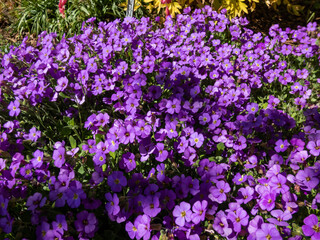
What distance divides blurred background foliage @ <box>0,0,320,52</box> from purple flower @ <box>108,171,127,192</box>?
284 cm

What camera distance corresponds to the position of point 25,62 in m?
2.49

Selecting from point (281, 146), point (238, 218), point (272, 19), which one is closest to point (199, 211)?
point (238, 218)

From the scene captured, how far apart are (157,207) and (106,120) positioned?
0.79m

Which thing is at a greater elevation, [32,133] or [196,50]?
[196,50]

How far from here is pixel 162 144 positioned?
1.67 meters

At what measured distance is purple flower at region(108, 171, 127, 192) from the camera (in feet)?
4.75

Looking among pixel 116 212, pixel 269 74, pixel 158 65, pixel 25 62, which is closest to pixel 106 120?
pixel 116 212

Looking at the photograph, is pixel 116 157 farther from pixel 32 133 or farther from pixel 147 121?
pixel 32 133

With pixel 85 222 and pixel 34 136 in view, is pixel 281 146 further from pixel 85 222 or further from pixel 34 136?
pixel 34 136

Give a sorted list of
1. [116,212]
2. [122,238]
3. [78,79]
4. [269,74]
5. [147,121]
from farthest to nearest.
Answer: [269,74] < [78,79] < [147,121] < [122,238] < [116,212]

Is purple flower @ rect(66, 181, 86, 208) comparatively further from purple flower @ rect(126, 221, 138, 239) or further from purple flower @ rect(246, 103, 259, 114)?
purple flower @ rect(246, 103, 259, 114)

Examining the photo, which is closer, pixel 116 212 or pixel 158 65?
pixel 116 212

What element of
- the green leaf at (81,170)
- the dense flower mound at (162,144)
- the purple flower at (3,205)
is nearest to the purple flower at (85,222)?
the dense flower mound at (162,144)

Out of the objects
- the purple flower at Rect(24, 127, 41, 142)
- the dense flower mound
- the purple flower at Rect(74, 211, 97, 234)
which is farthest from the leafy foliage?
the purple flower at Rect(74, 211, 97, 234)
